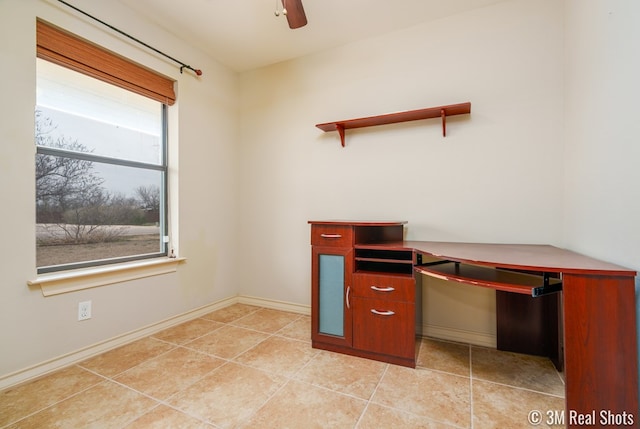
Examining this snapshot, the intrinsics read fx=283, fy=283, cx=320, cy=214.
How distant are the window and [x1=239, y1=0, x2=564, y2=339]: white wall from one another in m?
1.06

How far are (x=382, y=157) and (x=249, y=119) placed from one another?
169 cm

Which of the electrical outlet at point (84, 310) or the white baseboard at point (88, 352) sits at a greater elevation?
the electrical outlet at point (84, 310)

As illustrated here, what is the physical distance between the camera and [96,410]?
150cm

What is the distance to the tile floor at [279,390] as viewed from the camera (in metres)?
1.43

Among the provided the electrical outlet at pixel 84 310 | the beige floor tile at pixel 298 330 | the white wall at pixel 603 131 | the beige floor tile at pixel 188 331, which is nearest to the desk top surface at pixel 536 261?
the white wall at pixel 603 131

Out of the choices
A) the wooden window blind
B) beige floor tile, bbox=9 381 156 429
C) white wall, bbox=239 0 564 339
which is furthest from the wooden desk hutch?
the wooden window blind

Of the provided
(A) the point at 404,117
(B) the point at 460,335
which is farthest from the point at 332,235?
(B) the point at 460,335

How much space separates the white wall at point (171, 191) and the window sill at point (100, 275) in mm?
47

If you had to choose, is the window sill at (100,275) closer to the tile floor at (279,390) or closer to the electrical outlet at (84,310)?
the electrical outlet at (84,310)

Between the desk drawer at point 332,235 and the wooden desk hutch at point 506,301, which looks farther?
the desk drawer at point 332,235

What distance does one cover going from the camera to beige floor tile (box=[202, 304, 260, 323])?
2.86m

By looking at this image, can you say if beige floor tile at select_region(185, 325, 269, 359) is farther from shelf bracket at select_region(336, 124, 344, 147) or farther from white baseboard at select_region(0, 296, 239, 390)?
shelf bracket at select_region(336, 124, 344, 147)

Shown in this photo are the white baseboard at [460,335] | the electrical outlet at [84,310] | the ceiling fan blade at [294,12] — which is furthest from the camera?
the white baseboard at [460,335]

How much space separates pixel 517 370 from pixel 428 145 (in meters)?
1.75
